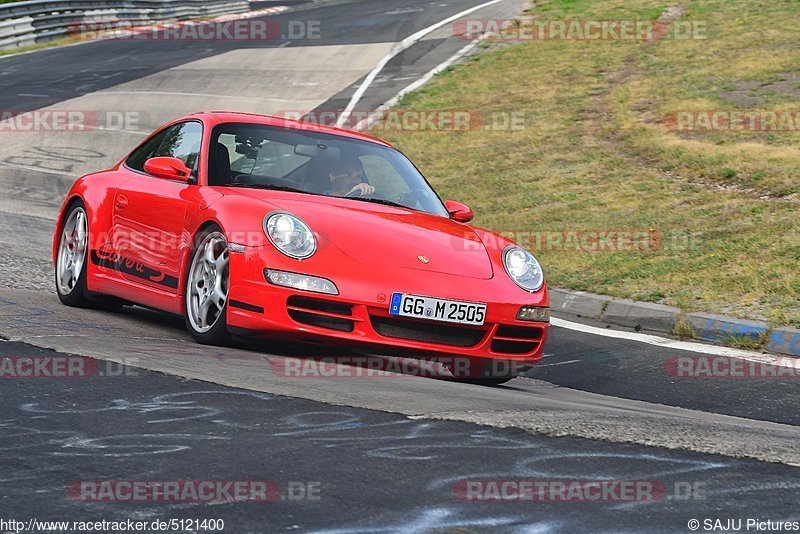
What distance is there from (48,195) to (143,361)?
34.3 feet

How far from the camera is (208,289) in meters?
6.87

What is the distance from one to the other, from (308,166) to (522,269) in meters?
1.48

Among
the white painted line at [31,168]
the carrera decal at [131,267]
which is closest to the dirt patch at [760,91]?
the white painted line at [31,168]

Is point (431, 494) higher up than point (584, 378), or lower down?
higher up

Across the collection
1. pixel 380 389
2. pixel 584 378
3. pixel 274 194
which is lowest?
pixel 584 378

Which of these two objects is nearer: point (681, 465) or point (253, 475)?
point (253, 475)

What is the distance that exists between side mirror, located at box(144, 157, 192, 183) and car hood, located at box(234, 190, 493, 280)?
0.54 m

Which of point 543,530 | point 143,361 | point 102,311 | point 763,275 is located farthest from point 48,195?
point 543,530

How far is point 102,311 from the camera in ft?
27.9

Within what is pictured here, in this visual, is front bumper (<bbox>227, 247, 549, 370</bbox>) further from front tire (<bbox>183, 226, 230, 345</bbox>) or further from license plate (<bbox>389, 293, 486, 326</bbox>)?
front tire (<bbox>183, 226, 230, 345</bbox>)

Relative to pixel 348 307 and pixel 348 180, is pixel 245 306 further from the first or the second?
pixel 348 180

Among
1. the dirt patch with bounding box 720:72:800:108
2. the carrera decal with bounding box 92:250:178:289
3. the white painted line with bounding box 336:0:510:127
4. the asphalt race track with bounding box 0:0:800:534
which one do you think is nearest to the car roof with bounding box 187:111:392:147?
the carrera decal with bounding box 92:250:178:289

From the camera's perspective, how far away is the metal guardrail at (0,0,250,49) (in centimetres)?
3189

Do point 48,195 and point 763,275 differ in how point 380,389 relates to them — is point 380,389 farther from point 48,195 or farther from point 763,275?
point 48,195
